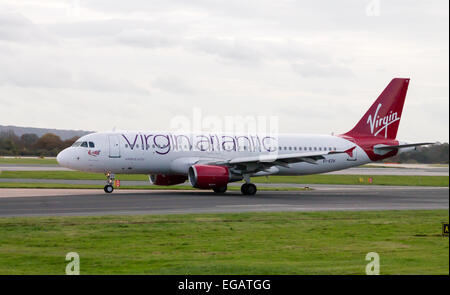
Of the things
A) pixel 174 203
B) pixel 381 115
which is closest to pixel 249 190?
pixel 174 203

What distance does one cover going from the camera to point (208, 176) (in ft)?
140

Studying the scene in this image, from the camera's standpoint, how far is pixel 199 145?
46.6 metres

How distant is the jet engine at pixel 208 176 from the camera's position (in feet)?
140

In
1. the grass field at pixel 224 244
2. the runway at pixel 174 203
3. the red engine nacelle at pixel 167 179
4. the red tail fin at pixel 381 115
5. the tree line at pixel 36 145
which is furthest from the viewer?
the tree line at pixel 36 145

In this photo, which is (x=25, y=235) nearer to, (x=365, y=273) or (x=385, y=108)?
(x=365, y=273)

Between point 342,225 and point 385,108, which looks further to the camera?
point 385,108

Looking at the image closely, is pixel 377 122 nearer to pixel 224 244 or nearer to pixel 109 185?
pixel 109 185

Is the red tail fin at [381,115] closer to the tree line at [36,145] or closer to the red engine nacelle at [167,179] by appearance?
the tree line at [36,145]

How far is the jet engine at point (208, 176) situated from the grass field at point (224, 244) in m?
13.5

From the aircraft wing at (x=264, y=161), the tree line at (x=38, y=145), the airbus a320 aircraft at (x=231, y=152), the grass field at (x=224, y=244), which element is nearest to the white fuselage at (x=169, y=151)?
the airbus a320 aircraft at (x=231, y=152)

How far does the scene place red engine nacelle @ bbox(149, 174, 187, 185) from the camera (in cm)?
4741
